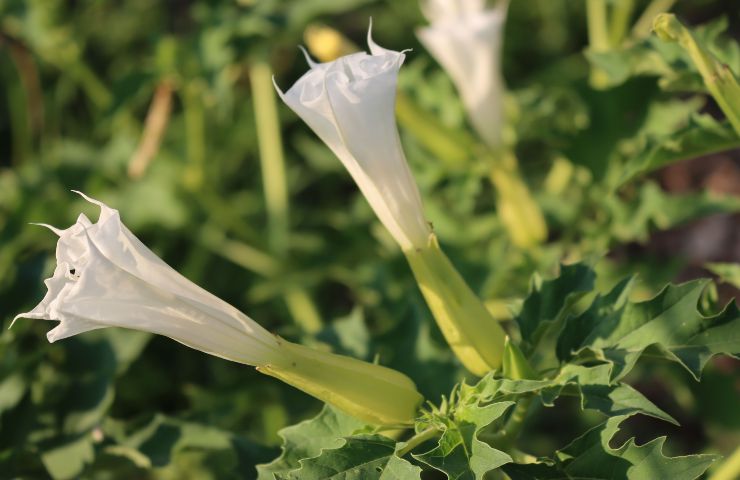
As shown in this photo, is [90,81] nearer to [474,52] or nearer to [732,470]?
[474,52]

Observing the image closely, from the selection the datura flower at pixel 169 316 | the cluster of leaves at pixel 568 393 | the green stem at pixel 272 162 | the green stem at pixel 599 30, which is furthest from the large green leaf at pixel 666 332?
the green stem at pixel 272 162

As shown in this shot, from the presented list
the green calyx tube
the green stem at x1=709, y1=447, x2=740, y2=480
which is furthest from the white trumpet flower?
the green stem at x1=709, y1=447, x2=740, y2=480

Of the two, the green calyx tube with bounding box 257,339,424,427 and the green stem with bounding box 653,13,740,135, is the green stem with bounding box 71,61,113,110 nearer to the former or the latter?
the green calyx tube with bounding box 257,339,424,427

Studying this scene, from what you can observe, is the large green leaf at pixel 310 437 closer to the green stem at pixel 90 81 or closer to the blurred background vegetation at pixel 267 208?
the blurred background vegetation at pixel 267 208

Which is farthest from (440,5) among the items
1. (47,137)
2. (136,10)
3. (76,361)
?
(136,10)

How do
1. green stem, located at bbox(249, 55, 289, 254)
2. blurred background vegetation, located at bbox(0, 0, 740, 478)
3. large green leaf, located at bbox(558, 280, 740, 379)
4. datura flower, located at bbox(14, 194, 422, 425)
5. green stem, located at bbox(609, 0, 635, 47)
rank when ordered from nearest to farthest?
datura flower, located at bbox(14, 194, 422, 425), large green leaf, located at bbox(558, 280, 740, 379), blurred background vegetation, located at bbox(0, 0, 740, 478), green stem, located at bbox(609, 0, 635, 47), green stem, located at bbox(249, 55, 289, 254)

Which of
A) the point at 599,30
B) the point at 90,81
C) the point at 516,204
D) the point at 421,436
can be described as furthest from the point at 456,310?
the point at 90,81

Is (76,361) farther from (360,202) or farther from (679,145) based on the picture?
(679,145)
